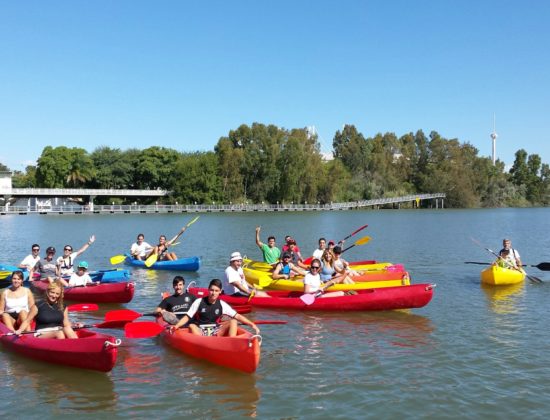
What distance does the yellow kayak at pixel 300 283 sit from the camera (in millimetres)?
13659

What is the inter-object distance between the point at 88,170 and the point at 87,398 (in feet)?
282

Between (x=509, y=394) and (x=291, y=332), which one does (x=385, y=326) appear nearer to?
(x=291, y=332)

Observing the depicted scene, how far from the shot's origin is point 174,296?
10.0m

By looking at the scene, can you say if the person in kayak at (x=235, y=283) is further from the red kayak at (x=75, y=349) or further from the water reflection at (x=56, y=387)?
the water reflection at (x=56, y=387)

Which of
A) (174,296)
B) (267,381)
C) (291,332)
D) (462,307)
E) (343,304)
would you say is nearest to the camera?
(267,381)

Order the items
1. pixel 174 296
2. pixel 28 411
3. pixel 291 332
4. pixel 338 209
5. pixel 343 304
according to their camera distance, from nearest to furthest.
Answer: pixel 28 411, pixel 174 296, pixel 291 332, pixel 343 304, pixel 338 209

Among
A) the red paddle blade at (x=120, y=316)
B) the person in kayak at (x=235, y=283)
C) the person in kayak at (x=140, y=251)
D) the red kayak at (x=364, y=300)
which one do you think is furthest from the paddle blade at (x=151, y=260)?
the red paddle blade at (x=120, y=316)

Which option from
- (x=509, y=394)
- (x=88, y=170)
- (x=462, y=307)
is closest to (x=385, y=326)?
(x=462, y=307)

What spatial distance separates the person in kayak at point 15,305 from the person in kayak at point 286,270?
697 centimetres

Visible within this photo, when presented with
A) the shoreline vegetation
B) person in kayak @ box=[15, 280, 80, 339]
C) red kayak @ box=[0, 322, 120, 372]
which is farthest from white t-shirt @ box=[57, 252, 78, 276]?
the shoreline vegetation

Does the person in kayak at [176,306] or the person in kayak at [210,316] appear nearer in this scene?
the person in kayak at [210,316]

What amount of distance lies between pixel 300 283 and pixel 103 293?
516 cm

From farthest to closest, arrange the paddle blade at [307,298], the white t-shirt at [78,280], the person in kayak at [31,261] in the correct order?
the person in kayak at [31,261]
the white t-shirt at [78,280]
the paddle blade at [307,298]

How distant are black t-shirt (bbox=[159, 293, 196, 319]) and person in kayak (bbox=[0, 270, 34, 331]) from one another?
7.75 ft
